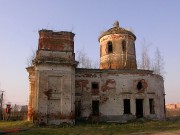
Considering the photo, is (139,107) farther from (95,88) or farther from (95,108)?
(95,88)

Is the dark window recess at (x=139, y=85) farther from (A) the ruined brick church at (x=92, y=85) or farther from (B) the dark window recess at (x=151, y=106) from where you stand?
(B) the dark window recess at (x=151, y=106)

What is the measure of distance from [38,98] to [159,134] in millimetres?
9367

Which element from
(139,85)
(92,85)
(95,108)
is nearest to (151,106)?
(139,85)

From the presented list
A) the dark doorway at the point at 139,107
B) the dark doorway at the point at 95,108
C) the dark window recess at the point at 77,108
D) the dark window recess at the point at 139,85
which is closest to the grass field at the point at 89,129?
the dark window recess at the point at 77,108

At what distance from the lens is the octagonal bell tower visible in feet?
80.1

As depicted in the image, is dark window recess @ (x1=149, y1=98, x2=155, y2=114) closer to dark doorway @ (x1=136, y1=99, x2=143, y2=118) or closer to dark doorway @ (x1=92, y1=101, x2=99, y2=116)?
dark doorway @ (x1=136, y1=99, x2=143, y2=118)

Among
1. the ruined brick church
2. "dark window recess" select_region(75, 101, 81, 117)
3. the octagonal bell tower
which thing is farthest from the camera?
the octagonal bell tower

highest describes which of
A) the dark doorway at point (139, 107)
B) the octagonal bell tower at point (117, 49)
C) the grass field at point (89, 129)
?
the octagonal bell tower at point (117, 49)

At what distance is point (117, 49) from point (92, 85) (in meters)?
5.43

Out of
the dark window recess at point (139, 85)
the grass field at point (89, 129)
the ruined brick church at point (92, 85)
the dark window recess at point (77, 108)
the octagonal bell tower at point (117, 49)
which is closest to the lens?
the grass field at point (89, 129)

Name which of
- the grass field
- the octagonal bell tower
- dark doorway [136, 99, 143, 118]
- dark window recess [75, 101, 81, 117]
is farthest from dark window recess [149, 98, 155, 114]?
dark window recess [75, 101, 81, 117]

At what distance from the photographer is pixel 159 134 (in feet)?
40.6

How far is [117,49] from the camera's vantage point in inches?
968

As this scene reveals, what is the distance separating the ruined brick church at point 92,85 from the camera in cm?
1825
